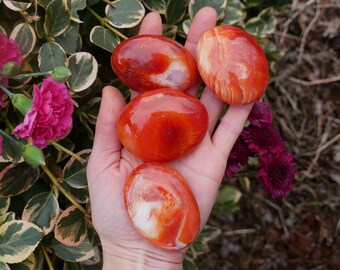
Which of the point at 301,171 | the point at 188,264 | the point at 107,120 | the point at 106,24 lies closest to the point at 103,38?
the point at 106,24

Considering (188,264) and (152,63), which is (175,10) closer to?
(152,63)

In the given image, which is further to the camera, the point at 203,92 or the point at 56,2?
the point at 203,92

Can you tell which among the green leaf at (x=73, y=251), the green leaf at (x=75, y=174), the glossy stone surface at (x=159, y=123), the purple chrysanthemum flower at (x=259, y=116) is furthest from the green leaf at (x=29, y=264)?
the purple chrysanthemum flower at (x=259, y=116)

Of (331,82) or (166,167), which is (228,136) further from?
(331,82)

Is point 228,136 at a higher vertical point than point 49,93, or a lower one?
lower

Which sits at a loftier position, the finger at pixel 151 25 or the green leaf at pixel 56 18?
the green leaf at pixel 56 18

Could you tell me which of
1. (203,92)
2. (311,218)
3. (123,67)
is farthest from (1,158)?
(311,218)

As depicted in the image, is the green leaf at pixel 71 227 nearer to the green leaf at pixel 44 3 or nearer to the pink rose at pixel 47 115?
the pink rose at pixel 47 115
